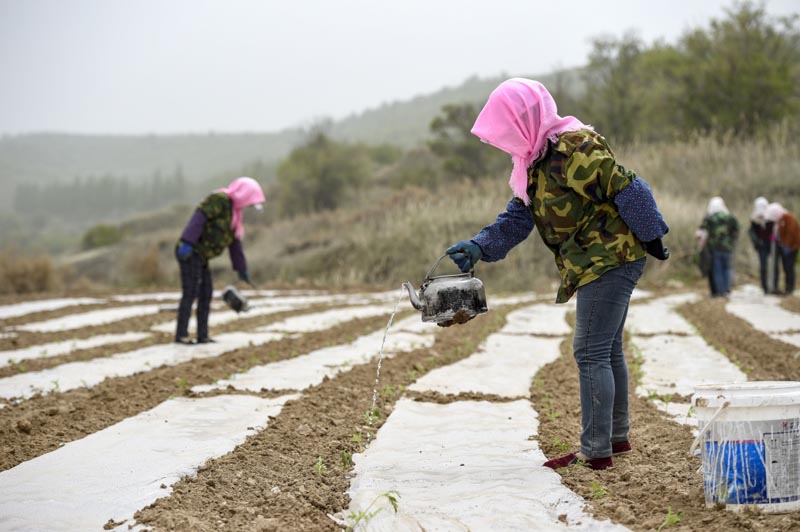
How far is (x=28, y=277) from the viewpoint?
1602 cm

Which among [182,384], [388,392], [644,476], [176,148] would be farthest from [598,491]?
[176,148]

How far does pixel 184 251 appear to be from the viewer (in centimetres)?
734

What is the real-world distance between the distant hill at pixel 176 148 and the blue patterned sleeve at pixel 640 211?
78.7 meters

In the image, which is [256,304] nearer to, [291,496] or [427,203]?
[427,203]

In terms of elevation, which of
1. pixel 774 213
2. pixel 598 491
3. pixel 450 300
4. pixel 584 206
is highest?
A: pixel 584 206

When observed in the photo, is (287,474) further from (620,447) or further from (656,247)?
(656,247)

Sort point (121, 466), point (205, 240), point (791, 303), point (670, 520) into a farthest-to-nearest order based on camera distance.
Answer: point (791, 303), point (205, 240), point (121, 466), point (670, 520)

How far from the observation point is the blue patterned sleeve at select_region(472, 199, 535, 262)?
12.0 feet

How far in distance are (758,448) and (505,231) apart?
1502mm

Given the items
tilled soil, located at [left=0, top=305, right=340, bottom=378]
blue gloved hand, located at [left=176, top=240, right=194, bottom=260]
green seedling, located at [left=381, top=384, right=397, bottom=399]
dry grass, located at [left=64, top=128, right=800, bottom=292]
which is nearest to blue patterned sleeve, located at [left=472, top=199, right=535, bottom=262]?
green seedling, located at [left=381, top=384, right=397, bottom=399]

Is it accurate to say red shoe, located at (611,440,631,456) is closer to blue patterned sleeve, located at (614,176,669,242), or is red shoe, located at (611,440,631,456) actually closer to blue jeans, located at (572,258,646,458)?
blue jeans, located at (572,258,646,458)

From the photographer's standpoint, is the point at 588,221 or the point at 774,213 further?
the point at 774,213

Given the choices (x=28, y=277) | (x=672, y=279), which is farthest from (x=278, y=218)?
(x=672, y=279)

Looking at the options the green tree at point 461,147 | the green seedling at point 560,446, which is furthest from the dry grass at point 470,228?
the green seedling at point 560,446
